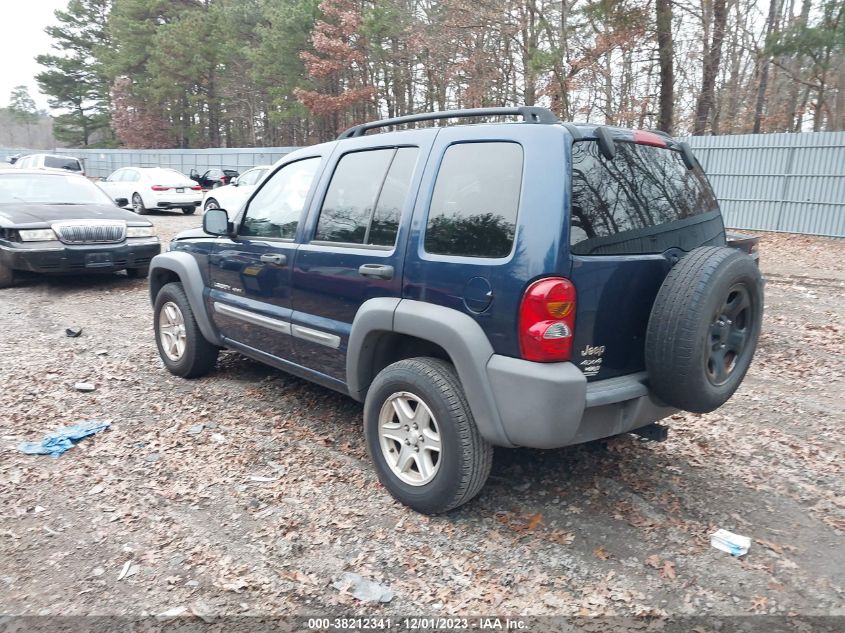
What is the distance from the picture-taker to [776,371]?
5.76 metres

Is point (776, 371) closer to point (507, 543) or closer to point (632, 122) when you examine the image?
point (507, 543)

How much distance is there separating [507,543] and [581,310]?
1.19 metres

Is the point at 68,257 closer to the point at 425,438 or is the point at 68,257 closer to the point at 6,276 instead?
the point at 6,276

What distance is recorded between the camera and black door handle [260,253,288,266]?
13.6 ft

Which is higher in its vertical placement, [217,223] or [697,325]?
[217,223]

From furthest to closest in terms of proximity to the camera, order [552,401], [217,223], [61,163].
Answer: [61,163] < [217,223] < [552,401]

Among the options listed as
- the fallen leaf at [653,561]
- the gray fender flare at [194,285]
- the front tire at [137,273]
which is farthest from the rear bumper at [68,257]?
the fallen leaf at [653,561]

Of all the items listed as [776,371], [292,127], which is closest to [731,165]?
[776,371]

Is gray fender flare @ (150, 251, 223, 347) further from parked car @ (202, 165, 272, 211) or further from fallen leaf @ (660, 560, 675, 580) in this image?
parked car @ (202, 165, 272, 211)

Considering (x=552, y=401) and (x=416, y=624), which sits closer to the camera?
(x=416, y=624)

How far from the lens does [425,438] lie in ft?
10.7

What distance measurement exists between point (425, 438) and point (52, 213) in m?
7.65

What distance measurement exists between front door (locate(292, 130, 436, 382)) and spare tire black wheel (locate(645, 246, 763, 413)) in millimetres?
1301

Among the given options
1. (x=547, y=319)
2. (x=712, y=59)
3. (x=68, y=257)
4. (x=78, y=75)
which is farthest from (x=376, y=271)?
(x=78, y=75)
